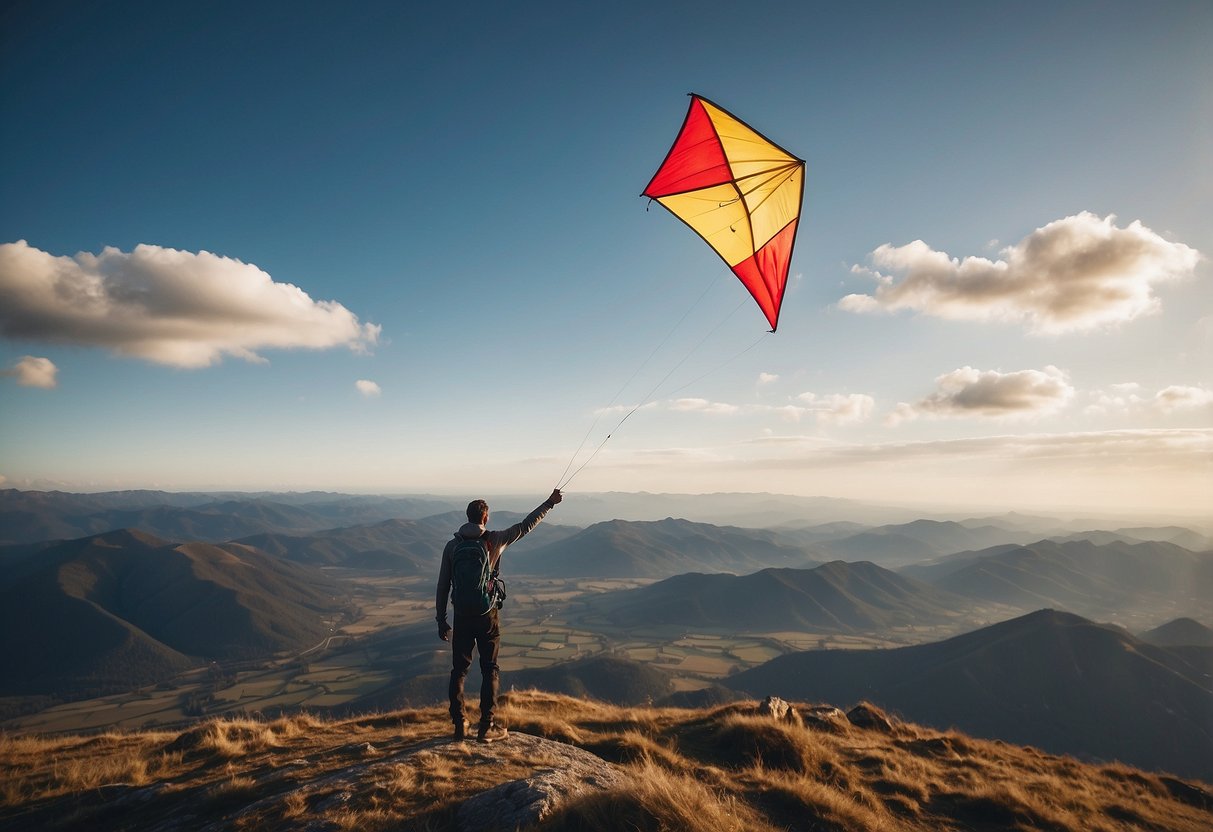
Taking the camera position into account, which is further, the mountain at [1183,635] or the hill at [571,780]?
the mountain at [1183,635]

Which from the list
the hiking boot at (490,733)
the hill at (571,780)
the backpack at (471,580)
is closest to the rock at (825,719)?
the hill at (571,780)

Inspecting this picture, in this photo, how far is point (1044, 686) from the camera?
109 m

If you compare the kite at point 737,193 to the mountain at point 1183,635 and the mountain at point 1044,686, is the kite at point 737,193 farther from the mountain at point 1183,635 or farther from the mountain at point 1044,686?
the mountain at point 1183,635

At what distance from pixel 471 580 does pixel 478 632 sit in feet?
3.07

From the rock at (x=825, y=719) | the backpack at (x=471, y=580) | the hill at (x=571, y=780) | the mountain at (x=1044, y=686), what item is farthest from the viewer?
the mountain at (x=1044, y=686)

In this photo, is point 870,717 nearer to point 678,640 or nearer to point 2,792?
point 2,792

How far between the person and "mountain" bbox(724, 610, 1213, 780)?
124 metres

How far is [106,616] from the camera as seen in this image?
182m

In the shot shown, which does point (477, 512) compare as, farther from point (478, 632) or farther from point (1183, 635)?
point (1183, 635)

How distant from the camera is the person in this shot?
319 inches

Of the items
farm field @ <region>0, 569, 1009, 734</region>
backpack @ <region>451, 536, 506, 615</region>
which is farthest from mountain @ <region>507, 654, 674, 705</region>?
backpack @ <region>451, 536, 506, 615</region>

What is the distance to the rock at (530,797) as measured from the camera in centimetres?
513

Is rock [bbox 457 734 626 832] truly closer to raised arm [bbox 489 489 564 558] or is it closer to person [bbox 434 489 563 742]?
person [bbox 434 489 563 742]

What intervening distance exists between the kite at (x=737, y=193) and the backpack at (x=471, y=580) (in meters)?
9.79
